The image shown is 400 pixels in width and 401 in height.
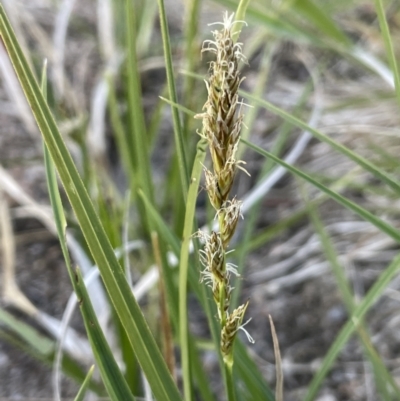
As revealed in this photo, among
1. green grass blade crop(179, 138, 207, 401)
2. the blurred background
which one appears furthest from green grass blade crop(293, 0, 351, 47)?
green grass blade crop(179, 138, 207, 401)

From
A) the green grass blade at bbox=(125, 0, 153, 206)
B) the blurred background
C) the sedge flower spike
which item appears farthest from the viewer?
the blurred background

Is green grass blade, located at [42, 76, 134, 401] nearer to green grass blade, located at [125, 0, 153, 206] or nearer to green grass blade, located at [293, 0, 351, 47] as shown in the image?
green grass blade, located at [125, 0, 153, 206]

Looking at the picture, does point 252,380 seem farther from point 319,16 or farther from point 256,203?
point 319,16

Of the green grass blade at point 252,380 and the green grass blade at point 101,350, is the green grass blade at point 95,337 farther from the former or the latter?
the green grass blade at point 252,380

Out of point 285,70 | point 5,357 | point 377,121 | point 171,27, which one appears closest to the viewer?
point 5,357

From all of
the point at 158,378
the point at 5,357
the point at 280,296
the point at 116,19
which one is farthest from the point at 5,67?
the point at 158,378

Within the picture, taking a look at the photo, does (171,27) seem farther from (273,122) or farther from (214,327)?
(214,327)

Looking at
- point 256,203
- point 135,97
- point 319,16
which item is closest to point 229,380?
point 135,97
